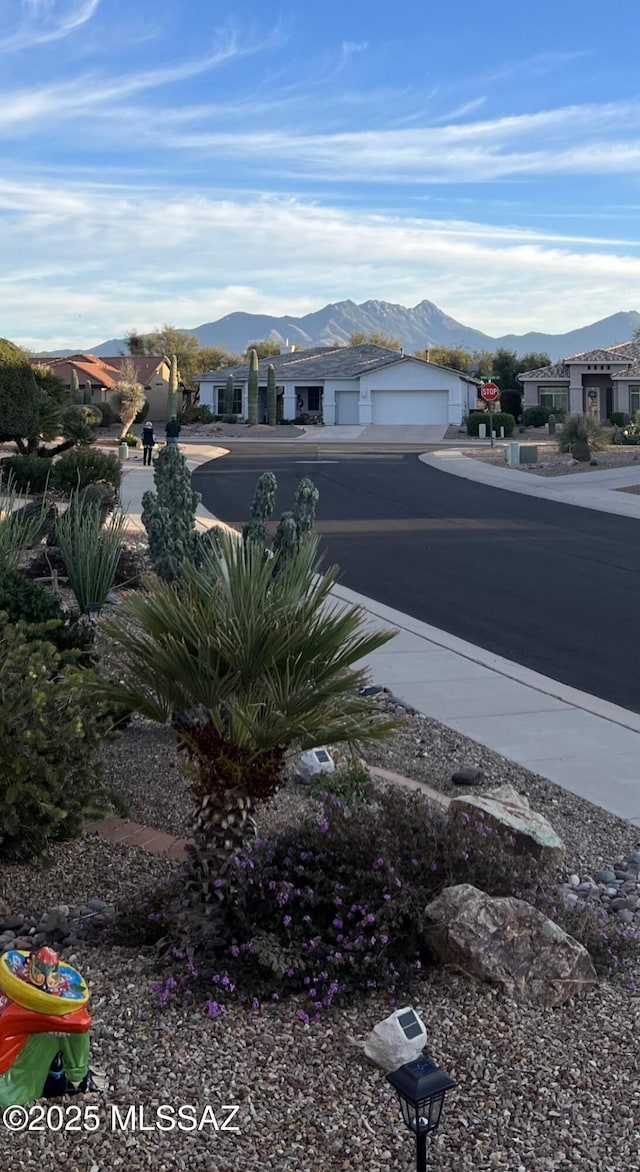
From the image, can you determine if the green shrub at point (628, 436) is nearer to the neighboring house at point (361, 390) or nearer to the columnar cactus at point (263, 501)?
the neighboring house at point (361, 390)

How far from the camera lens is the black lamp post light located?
316 centimetres

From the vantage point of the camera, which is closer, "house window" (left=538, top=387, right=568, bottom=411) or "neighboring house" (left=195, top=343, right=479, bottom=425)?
"house window" (left=538, top=387, right=568, bottom=411)

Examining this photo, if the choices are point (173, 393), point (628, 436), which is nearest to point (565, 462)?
point (628, 436)

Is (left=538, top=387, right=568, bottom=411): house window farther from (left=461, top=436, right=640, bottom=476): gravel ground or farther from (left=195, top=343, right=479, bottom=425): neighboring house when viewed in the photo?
(left=461, top=436, right=640, bottom=476): gravel ground

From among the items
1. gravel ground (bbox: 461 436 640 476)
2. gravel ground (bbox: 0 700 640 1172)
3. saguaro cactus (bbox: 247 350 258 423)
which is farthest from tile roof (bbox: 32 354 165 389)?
gravel ground (bbox: 0 700 640 1172)

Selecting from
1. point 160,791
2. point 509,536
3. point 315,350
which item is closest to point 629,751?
point 160,791

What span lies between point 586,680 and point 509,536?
1211 cm

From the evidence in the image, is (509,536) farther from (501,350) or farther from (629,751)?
(501,350)

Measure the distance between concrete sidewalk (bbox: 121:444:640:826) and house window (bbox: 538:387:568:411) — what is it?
65830 mm

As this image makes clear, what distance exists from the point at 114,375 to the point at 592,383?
33400 mm

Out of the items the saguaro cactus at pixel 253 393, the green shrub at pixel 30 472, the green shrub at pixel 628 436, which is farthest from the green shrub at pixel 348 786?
the saguaro cactus at pixel 253 393

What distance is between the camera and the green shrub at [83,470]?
21125 mm

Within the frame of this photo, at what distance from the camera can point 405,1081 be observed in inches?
126

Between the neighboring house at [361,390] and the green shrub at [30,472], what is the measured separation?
5790 centimetres
